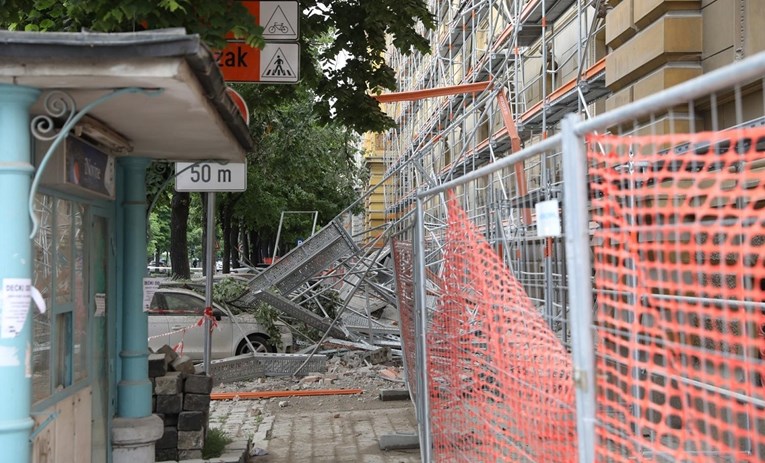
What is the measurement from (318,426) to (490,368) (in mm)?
5484

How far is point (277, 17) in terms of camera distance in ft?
24.2

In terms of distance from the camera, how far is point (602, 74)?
37.2 feet

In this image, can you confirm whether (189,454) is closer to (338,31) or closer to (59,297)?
(59,297)

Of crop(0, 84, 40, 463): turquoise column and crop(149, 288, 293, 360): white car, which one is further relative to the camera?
crop(149, 288, 293, 360): white car

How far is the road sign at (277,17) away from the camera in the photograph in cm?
732

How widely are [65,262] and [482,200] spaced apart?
244 centimetres

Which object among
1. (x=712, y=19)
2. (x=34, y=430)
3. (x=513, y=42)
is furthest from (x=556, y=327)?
(x=513, y=42)

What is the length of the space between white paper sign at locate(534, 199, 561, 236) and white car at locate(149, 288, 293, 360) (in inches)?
419

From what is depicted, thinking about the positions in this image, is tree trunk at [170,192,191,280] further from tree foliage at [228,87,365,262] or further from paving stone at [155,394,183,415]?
paving stone at [155,394,183,415]

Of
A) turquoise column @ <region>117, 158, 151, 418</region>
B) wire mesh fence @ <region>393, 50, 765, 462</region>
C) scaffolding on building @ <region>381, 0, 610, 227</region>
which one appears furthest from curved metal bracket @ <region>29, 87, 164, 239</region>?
scaffolding on building @ <region>381, 0, 610, 227</region>

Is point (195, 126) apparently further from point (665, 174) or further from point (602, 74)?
point (602, 74)

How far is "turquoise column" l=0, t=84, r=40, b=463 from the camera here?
345 centimetres

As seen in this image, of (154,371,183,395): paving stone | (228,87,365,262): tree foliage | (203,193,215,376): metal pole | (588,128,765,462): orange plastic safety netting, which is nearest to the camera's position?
(588,128,765,462): orange plastic safety netting

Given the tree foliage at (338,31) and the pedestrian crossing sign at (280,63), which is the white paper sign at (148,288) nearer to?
the tree foliage at (338,31)
